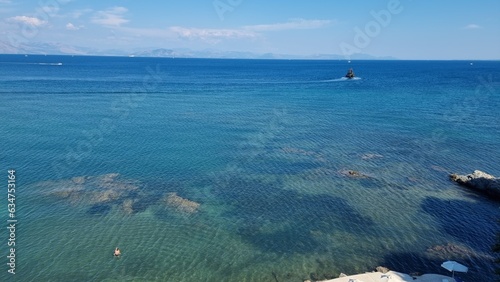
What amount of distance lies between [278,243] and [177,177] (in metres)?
18.2

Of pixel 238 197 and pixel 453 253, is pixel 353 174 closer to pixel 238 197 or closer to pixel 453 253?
pixel 238 197

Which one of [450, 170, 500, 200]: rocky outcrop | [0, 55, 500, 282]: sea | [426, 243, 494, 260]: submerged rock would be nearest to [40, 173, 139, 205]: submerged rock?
[0, 55, 500, 282]: sea

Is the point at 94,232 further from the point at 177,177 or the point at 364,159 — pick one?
the point at 364,159

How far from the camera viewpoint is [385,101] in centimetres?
10681

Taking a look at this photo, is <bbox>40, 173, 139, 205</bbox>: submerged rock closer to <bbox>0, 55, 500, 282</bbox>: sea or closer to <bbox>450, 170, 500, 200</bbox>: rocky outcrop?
<bbox>0, 55, 500, 282</bbox>: sea

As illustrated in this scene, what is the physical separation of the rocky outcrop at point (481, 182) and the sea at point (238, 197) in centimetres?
131

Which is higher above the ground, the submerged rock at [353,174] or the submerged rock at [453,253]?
the submerged rock at [353,174]

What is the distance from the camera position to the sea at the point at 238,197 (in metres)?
27.5

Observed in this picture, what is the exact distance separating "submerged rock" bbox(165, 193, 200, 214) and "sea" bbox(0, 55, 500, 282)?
109 mm

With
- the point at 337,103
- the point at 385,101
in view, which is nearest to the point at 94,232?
the point at 337,103

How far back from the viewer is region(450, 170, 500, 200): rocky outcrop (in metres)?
39.7

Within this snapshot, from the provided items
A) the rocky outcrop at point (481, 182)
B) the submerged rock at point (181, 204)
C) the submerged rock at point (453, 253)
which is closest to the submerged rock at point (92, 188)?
the submerged rock at point (181, 204)

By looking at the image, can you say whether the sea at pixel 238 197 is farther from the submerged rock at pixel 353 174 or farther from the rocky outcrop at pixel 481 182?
the rocky outcrop at pixel 481 182

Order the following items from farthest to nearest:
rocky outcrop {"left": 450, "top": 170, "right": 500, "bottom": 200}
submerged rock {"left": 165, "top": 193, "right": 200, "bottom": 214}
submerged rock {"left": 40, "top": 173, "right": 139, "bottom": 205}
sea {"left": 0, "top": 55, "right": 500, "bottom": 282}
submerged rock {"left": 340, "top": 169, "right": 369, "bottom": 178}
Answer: submerged rock {"left": 340, "top": 169, "right": 369, "bottom": 178} → rocky outcrop {"left": 450, "top": 170, "right": 500, "bottom": 200} → submerged rock {"left": 40, "top": 173, "right": 139, "bottom": 205} → submerged rock {"left": 165, "top": 193, "right": 200, "bottom": 214} → sea {"left": 0, "top": 55, "right": 500, "bottom": 282}
